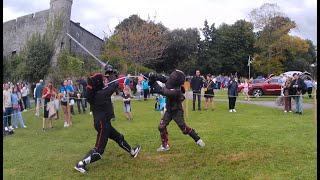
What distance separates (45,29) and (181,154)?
3132cm

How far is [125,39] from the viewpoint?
3841 centimetres

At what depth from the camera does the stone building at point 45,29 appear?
32.7m

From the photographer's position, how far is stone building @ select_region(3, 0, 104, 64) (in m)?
32.7

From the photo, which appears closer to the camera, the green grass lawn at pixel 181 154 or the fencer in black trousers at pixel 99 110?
the green grass lawn at pixel 181 154

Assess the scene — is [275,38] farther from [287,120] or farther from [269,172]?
[269,172]

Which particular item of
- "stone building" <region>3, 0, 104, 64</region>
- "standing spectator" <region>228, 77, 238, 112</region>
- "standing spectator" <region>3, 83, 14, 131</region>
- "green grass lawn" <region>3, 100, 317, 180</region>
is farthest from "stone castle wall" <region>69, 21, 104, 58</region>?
"green grass lawn" <region>3, 100, 317, 180</region>

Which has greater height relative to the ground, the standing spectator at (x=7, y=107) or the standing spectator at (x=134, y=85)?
the standing spectator at (x=134, y=85)

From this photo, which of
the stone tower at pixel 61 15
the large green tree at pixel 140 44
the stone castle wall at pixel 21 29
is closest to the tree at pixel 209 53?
the large green tree at pixel 140 44

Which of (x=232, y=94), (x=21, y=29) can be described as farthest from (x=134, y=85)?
(x=21, y=29)

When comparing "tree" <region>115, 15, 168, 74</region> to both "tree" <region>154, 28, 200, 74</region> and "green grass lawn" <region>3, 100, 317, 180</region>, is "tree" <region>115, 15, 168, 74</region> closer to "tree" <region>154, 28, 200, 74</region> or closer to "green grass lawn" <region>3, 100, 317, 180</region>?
"tree" <region>154, 28, 200, 74</region>

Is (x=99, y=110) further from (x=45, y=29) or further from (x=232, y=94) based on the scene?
(x=45, y=29)

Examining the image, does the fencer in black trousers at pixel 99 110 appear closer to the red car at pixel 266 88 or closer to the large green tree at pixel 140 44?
the red car at pixel 266 88

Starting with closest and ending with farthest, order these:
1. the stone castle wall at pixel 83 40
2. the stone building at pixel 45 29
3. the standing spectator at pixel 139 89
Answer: the standing spectator at pixel 139 89, the stone building at pixel 45 29, the stone castle wall at pixel 83 40

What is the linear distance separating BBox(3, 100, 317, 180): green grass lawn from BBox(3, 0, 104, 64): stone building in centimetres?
2227
